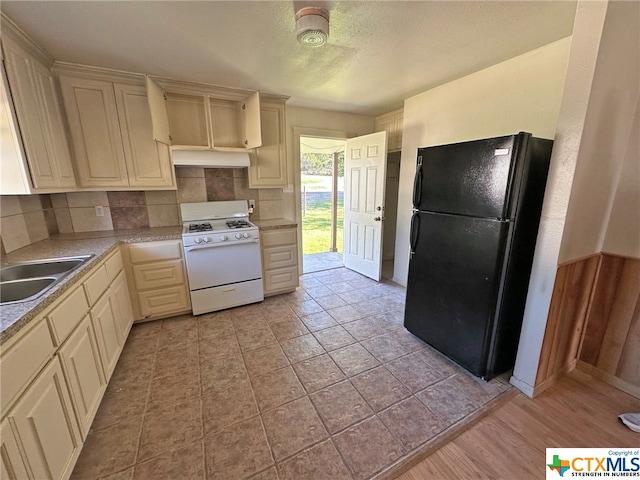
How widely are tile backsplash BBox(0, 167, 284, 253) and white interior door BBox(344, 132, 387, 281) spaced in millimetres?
1048

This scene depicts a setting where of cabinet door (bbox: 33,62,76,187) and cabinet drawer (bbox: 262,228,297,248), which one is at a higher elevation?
cabinet door (bbox: 33,62,76,187)

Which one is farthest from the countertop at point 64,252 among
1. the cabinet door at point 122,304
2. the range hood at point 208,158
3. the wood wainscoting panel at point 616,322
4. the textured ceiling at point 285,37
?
the wood wainscoting panel at point 616,322

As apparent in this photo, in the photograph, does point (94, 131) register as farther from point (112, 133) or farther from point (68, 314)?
point (68, 314)

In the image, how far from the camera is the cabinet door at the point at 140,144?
7.79 ft

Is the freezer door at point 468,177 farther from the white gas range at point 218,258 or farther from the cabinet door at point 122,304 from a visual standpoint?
the cabinet door at point 122,304

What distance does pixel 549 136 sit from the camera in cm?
196

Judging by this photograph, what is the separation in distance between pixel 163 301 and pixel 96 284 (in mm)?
910

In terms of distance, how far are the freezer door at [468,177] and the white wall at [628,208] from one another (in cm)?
85

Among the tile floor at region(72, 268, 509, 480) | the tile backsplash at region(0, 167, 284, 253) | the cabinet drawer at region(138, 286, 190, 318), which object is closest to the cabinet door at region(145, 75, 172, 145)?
the tile backsplash at region(0, 167, 284, 253)

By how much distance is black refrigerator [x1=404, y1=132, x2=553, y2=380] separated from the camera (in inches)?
61.4

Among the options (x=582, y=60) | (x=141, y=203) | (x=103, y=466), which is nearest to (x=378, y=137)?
(x=582, y=60)

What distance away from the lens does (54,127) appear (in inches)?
81.2

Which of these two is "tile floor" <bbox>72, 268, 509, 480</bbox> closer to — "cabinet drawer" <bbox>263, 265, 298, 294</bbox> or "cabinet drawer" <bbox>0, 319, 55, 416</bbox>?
"cabinet drawer" <bbox>263, 265, 298, 294</bbox>

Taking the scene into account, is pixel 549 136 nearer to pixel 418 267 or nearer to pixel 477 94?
pixel 477 94
